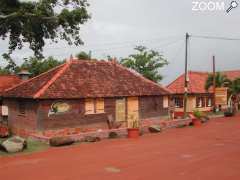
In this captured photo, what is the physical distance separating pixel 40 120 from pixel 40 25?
239 inches

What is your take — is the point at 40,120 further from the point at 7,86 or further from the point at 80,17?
the point at 7,86

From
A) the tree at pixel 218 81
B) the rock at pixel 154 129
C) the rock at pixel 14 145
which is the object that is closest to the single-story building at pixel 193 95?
the tree at pixel 218 81

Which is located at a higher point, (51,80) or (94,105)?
(51,80)

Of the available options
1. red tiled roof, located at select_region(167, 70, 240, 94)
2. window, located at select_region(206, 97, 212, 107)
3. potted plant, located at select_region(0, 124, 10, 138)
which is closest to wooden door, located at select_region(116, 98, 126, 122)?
potted plant, located at select_region(0, 124, 10, 138)

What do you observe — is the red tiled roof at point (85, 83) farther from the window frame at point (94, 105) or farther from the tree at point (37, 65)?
the tree at point (37, 65)

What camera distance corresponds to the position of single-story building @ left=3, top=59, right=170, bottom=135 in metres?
22.9

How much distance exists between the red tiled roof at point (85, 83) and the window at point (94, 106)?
0.50 meters

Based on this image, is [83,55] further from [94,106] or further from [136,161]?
[136,161]

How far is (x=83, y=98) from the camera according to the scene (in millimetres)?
24547

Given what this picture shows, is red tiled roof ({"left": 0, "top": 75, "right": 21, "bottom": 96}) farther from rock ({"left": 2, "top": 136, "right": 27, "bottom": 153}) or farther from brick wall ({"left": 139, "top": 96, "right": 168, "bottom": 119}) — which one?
rock ({"left": 2, "top": 136, "right": 27, "bottom": 153})

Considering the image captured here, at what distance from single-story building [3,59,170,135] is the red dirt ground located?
436 centimetres

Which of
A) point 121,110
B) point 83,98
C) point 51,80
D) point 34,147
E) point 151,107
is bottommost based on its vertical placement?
point 34,147

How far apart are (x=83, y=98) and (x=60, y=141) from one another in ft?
19.8

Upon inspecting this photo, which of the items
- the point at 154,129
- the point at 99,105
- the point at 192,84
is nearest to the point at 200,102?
the point at 192,84
